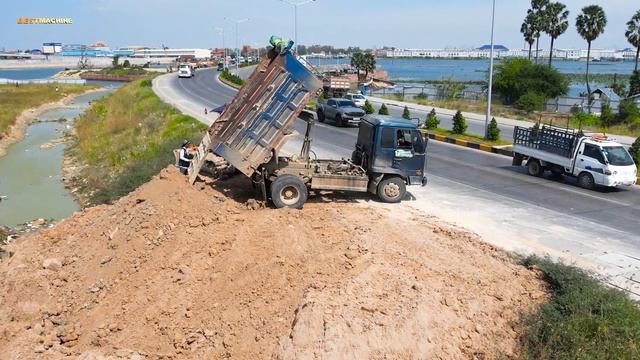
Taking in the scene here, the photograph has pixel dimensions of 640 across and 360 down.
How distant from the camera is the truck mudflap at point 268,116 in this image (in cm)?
1272

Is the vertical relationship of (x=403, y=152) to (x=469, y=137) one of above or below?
above

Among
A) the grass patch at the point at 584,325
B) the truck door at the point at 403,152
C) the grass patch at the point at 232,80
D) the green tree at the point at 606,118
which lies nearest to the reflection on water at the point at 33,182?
the truck door at the point at 403,152

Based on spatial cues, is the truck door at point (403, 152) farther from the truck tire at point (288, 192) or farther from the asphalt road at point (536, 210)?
the truck tire at point (288, 192)

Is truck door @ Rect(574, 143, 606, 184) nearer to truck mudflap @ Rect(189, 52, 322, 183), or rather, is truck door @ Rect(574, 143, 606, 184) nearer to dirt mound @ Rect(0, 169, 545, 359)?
dirt mound @ Rect(0, 169, 545, 359)

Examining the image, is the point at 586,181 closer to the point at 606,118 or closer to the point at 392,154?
the point at 392,154

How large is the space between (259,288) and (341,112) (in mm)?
23247

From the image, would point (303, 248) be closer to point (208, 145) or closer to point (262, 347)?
point (262, 347)

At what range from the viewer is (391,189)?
557 inches

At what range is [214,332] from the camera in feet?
27.8

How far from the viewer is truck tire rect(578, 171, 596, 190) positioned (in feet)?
57.1

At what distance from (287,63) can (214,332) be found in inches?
261

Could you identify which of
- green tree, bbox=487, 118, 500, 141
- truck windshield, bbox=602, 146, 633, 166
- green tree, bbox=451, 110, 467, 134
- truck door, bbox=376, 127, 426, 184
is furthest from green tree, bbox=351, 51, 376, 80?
truck door, bbox=376, 127, 426, 184

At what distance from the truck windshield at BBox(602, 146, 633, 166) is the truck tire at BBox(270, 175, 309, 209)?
1022 cm

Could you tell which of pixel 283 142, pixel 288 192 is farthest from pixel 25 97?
pixel 288 192
